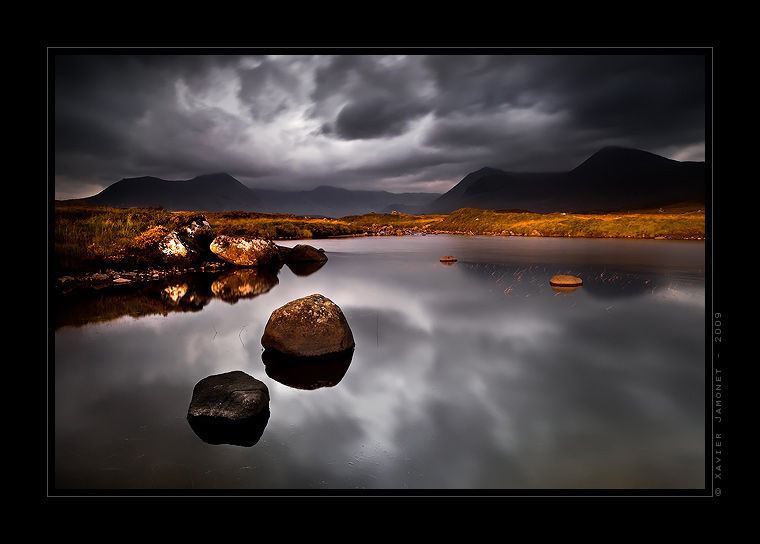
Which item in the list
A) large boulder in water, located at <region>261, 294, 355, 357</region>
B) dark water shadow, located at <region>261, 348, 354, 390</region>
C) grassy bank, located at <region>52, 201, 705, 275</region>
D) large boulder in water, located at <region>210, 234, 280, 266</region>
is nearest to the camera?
dark water shadow, located at <region>261, 348, 354, 390</region>

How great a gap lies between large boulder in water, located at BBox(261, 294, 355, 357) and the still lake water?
23.3 inches

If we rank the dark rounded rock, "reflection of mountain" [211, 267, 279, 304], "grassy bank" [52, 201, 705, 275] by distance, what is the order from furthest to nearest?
"grassy bank" [52, 201, 705, 275] → "reflection of mountain" [211, 267, 279, 304] → the dark rounded rock

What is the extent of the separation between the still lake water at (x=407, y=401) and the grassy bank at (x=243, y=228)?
2.73 meters

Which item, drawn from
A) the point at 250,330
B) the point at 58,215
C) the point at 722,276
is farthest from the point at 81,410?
the point at 58,215

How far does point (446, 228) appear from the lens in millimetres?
85312

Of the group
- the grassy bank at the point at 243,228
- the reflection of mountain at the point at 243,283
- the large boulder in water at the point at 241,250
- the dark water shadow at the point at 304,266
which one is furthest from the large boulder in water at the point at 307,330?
the large boulder in water at the point at 241,250

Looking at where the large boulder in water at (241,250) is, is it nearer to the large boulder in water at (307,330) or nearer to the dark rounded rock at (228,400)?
the large boulder in water at (307,330)

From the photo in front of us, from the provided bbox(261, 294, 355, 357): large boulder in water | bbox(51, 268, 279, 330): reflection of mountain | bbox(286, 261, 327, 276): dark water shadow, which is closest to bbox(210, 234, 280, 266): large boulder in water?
bbox(286, 261, 327, 276): dark water shadow

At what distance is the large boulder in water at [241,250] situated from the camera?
2159 centimetres

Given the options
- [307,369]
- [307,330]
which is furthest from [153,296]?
[307,369]

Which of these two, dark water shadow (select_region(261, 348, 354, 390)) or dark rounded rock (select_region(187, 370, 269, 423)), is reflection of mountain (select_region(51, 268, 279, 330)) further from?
dark rounded rock (select_region(187, 370, 269, 423))

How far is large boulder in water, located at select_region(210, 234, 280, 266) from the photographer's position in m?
21.6

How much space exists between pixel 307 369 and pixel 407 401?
2271 mm

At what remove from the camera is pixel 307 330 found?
7172 mm
